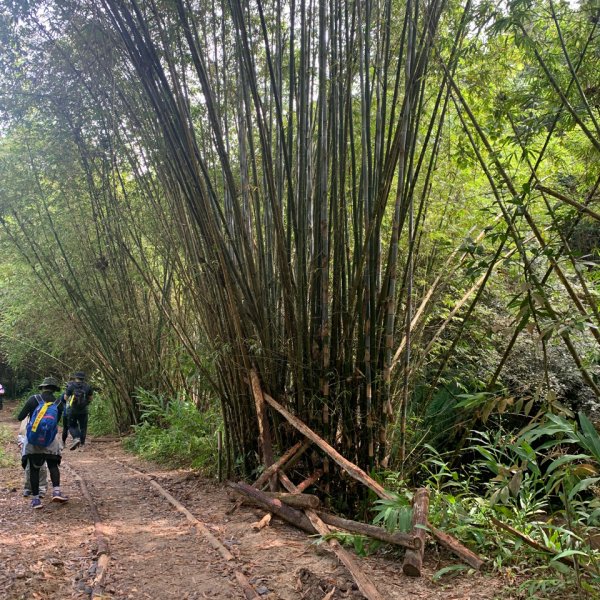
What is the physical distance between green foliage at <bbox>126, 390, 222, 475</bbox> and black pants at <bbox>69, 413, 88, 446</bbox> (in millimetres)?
711

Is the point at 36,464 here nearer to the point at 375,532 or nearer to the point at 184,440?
the point at 184,440

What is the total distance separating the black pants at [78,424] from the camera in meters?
7.15

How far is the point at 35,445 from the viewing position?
13.9 ft

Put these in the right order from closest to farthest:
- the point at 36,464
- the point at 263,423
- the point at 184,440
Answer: the point at 263,423 < the point at 36,464 < the point at 184,440

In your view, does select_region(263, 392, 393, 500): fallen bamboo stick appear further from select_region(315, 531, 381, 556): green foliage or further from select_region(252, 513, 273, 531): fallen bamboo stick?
select_region(252, 513, 273, 531): fallen bamboo stick

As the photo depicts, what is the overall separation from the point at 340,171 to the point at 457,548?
7.33 ft

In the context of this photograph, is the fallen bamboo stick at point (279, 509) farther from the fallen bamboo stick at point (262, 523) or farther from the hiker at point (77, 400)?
the hiker at point (77, 400)

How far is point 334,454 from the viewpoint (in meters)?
3.41

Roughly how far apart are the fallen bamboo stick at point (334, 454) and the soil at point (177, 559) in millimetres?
376

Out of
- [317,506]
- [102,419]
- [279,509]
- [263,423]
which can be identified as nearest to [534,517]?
[317,506]

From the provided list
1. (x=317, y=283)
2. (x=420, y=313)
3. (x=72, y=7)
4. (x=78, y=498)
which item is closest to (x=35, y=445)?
(x=78, y=498)

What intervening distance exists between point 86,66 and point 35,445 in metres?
3.58

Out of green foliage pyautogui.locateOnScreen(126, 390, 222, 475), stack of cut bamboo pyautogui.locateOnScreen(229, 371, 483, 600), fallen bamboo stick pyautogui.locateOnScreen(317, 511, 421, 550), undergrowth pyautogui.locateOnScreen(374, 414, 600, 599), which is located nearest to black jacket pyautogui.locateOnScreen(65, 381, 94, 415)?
green foliage pyautogui.locateOnScreen(126, 390, 222, 475)

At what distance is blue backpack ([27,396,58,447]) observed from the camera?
4199 millimetres
